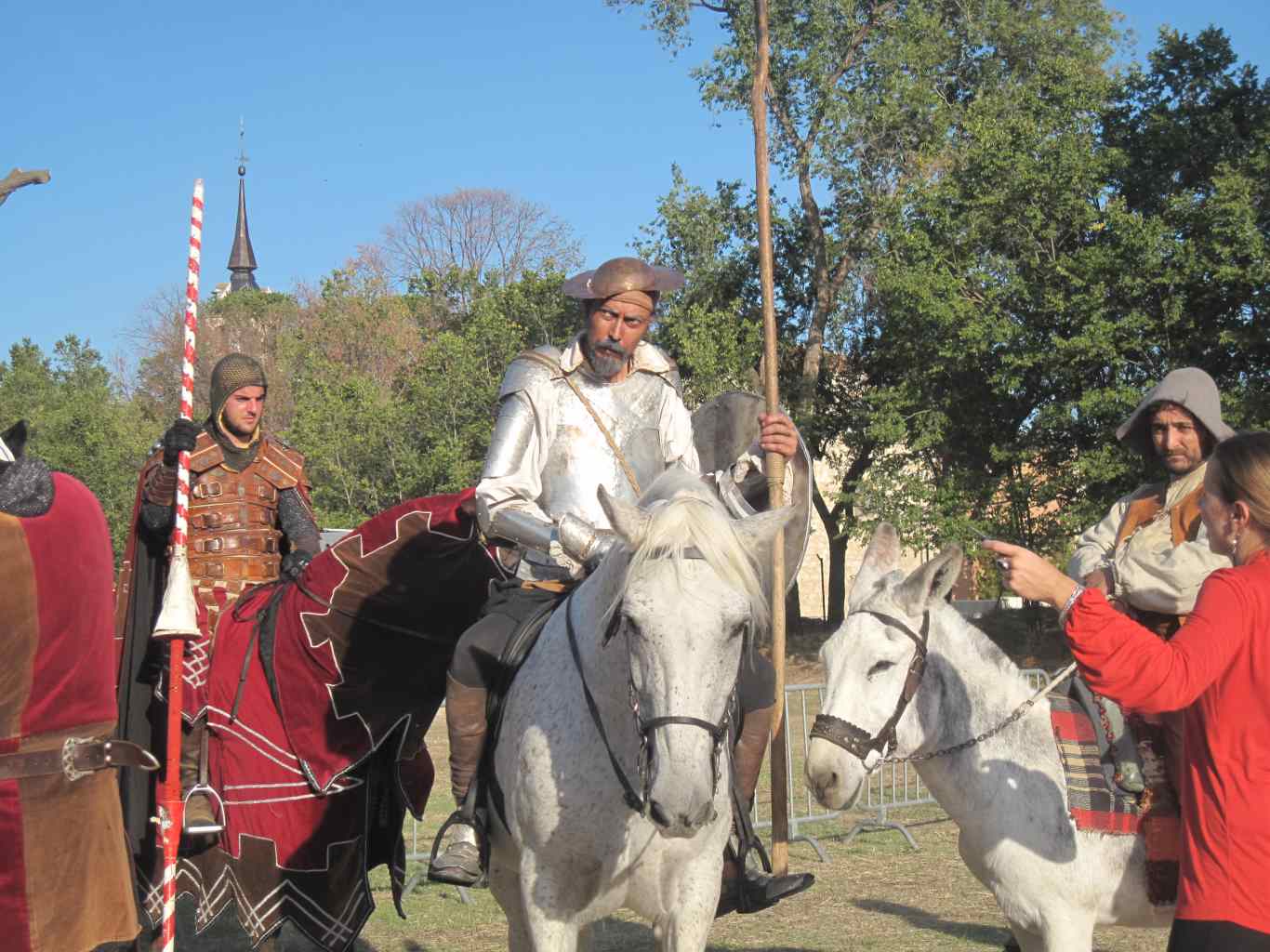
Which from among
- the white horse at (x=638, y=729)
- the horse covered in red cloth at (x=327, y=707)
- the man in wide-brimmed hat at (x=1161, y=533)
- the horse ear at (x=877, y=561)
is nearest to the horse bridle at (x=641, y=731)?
the white horse at (x=638, y=729)

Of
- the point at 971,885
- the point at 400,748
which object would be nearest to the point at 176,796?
the point at 400,748

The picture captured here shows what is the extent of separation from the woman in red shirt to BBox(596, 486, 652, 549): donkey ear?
1.07 metres

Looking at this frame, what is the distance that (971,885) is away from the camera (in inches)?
364

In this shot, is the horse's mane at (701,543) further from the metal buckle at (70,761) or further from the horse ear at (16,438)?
the horse ear at (16,438)

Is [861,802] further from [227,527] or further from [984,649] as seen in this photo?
[984,649]

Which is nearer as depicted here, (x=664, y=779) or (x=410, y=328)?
(x=664, y=779)

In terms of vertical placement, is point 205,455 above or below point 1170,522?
above

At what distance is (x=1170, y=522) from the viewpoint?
5.06 m

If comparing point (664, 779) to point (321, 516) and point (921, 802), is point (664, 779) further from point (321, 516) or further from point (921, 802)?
point (321, 516)

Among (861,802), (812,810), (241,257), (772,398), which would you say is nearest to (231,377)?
(772,398)

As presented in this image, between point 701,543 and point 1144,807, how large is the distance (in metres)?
2.07

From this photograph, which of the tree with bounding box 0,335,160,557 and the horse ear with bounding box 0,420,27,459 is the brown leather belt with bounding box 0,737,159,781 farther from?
the tree with bounding box 0,335,160,557

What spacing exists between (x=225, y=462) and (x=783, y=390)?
85.3 feet

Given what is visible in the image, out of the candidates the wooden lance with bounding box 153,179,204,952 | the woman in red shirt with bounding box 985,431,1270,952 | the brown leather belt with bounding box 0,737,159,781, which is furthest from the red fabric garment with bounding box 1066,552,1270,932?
the wooden lance with bounding box 153,179,204,952
